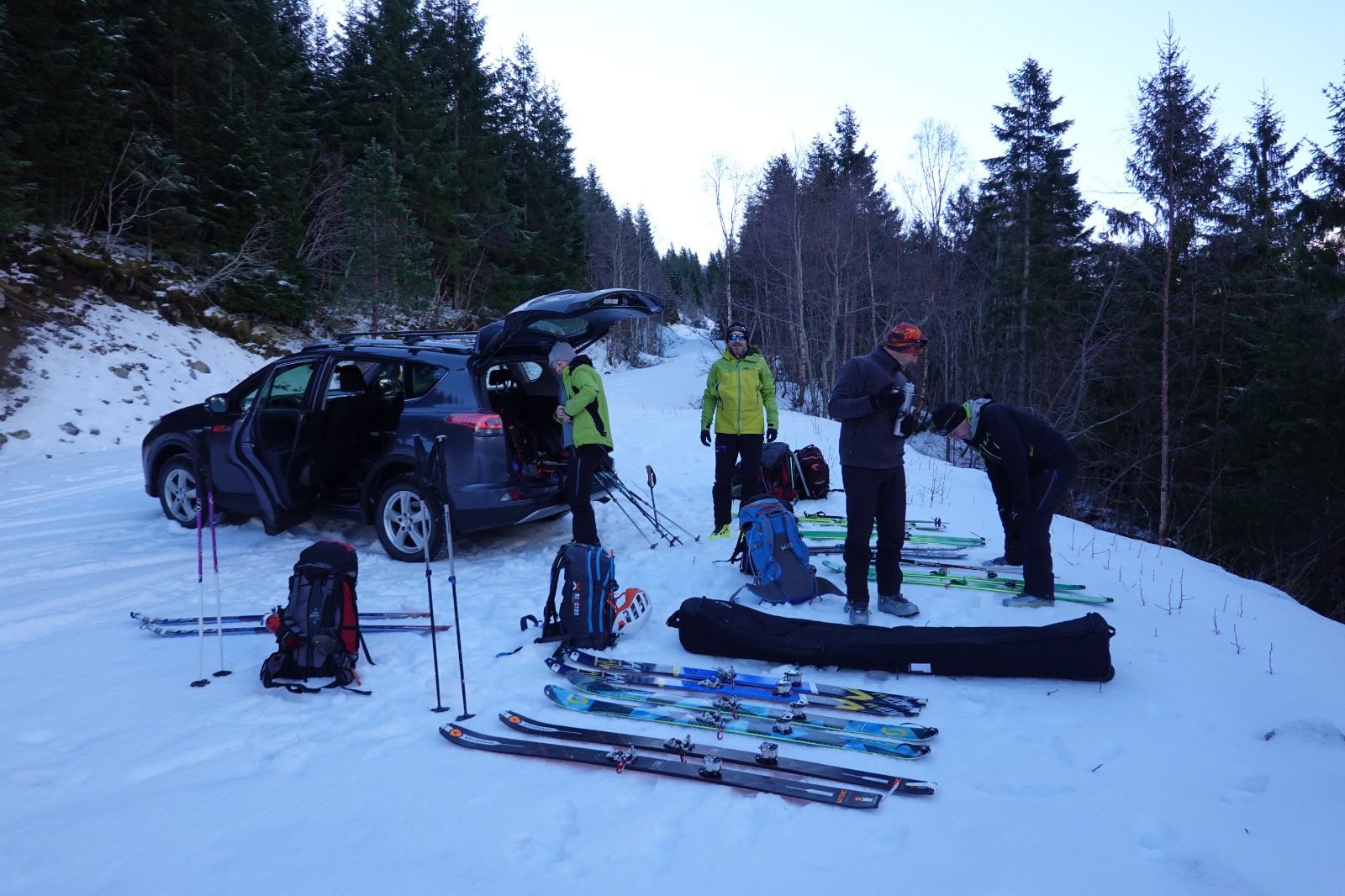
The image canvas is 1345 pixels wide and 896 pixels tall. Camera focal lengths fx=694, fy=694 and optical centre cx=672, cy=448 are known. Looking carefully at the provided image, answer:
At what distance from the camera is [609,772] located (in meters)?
2.85

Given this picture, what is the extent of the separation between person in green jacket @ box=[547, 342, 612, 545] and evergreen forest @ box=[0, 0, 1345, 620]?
6075 mm

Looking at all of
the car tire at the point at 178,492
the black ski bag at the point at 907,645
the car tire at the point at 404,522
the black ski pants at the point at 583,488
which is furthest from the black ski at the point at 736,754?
the car tire at the point at 178,492

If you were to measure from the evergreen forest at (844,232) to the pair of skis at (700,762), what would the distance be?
8.81 m

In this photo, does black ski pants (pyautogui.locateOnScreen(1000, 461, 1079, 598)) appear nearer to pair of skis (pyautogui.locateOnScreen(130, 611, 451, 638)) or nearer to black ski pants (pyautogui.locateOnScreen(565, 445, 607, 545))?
black ski pants (pyautogui.locateOnScreen(565, 445, 607, 545))

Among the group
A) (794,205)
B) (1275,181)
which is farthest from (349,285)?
(1275,181)

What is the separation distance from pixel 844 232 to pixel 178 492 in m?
21.8

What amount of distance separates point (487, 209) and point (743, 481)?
979 inches

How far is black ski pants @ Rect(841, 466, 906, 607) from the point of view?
14.7ft

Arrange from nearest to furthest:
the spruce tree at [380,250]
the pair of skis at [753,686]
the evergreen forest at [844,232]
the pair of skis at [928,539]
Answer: the pair of skis at [753,686] < the pair of skis at [928,539] < the evergreen forest at [844,232] < the spruce tree at [380,250]

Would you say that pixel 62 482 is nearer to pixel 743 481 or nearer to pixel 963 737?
pixel 743 481

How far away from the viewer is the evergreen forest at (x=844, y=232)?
565 inches

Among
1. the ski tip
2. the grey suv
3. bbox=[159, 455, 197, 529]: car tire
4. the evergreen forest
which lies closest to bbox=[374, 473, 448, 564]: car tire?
the grey suv

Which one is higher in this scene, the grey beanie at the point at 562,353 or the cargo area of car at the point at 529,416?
the grey beanie at the point at 562,353

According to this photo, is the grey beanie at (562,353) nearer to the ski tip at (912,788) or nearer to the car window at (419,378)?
the car window at (419,378)
